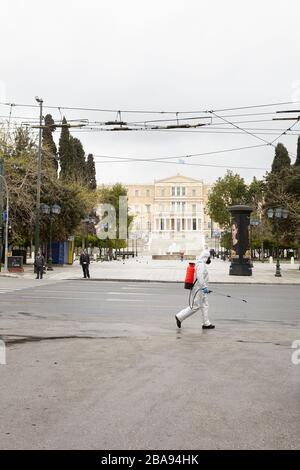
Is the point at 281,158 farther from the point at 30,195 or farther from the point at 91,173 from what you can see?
the point at 30,195

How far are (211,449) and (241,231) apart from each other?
26304mm

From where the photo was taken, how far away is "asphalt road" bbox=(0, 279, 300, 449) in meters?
4.41

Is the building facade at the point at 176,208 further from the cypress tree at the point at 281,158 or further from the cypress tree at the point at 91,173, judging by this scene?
the cypress tree at the point at 281,158

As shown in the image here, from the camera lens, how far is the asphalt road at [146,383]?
14.5ft

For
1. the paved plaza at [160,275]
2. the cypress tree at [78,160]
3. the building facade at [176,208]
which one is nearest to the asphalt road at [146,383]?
the paved plaza at [160,275]

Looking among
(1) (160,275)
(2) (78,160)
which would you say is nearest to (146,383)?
(1) (160,275)

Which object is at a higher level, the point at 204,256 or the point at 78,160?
the point at 78,160

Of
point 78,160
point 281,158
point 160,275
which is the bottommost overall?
point 160,275

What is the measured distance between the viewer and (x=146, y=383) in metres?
6.13

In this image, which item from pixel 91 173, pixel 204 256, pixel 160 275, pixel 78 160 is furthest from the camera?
pixel 91 173

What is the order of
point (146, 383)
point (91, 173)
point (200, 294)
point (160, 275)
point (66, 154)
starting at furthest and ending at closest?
point (91, 173)
point (66, 154)
point (160, 275)
point (200, 294)
point (146, 383)

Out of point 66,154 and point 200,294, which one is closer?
point 200,294
